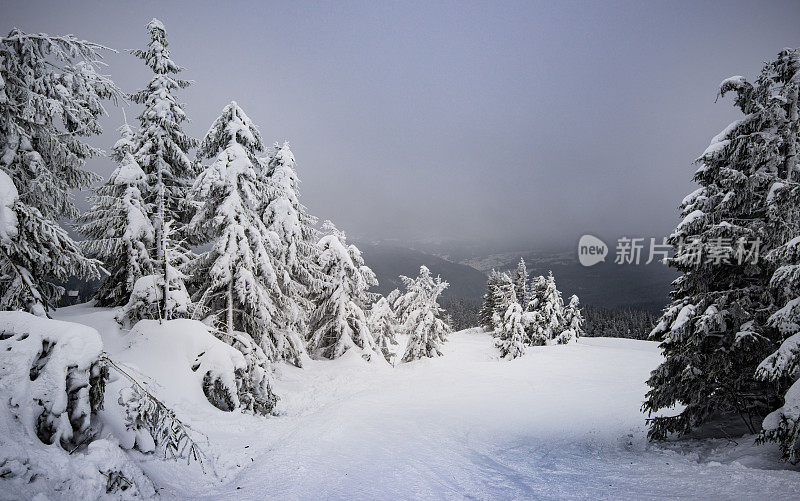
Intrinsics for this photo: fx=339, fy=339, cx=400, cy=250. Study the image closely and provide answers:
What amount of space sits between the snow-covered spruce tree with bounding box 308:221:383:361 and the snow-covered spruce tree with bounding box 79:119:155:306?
11049mm

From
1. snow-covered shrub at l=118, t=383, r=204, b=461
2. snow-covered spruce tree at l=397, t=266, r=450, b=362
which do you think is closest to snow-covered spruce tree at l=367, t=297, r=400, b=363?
snow-covered spruce tree at l=397, t=266, r=450, b=362

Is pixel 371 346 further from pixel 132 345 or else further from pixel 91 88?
pixel 91 88

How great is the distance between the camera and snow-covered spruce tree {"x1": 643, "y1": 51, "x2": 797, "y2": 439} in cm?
750

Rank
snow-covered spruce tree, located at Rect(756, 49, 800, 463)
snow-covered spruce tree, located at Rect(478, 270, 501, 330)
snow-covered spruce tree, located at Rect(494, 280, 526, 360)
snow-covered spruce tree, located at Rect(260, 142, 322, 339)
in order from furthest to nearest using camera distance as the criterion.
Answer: snow-covered spruce tree, located at Rect(478, 270, 501, 330) < snow-covered spruce tree, located at Rect(494, 280, 526, 360) < snow-covered spruce tree, located at Rect(260, 142, 322, 339) < snow-covered spruce tree, located at Rect(756, 49, 800, 463)

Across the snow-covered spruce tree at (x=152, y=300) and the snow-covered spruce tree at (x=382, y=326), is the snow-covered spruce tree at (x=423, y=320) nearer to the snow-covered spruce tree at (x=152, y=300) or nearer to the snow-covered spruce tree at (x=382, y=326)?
the snow-covered spruce tree at (x=382, y=326)

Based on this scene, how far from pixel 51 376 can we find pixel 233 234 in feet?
34.0

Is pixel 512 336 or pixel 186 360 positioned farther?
pixel 512 336

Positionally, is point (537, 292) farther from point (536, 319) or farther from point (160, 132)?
point (160, 132)

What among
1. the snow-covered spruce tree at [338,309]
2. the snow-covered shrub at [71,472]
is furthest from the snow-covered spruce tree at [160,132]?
the snow-covered shrub at [71,472]

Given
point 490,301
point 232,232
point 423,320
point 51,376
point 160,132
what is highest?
point 160,132

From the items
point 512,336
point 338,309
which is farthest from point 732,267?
point 512,336

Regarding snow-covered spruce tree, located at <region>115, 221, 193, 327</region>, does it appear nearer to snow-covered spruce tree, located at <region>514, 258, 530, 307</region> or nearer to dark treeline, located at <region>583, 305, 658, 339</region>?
snow-covered spruce tree, located at <region>514, 258, 530, 307</region>

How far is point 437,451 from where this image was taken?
8680mm

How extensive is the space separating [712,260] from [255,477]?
11.2 meters
